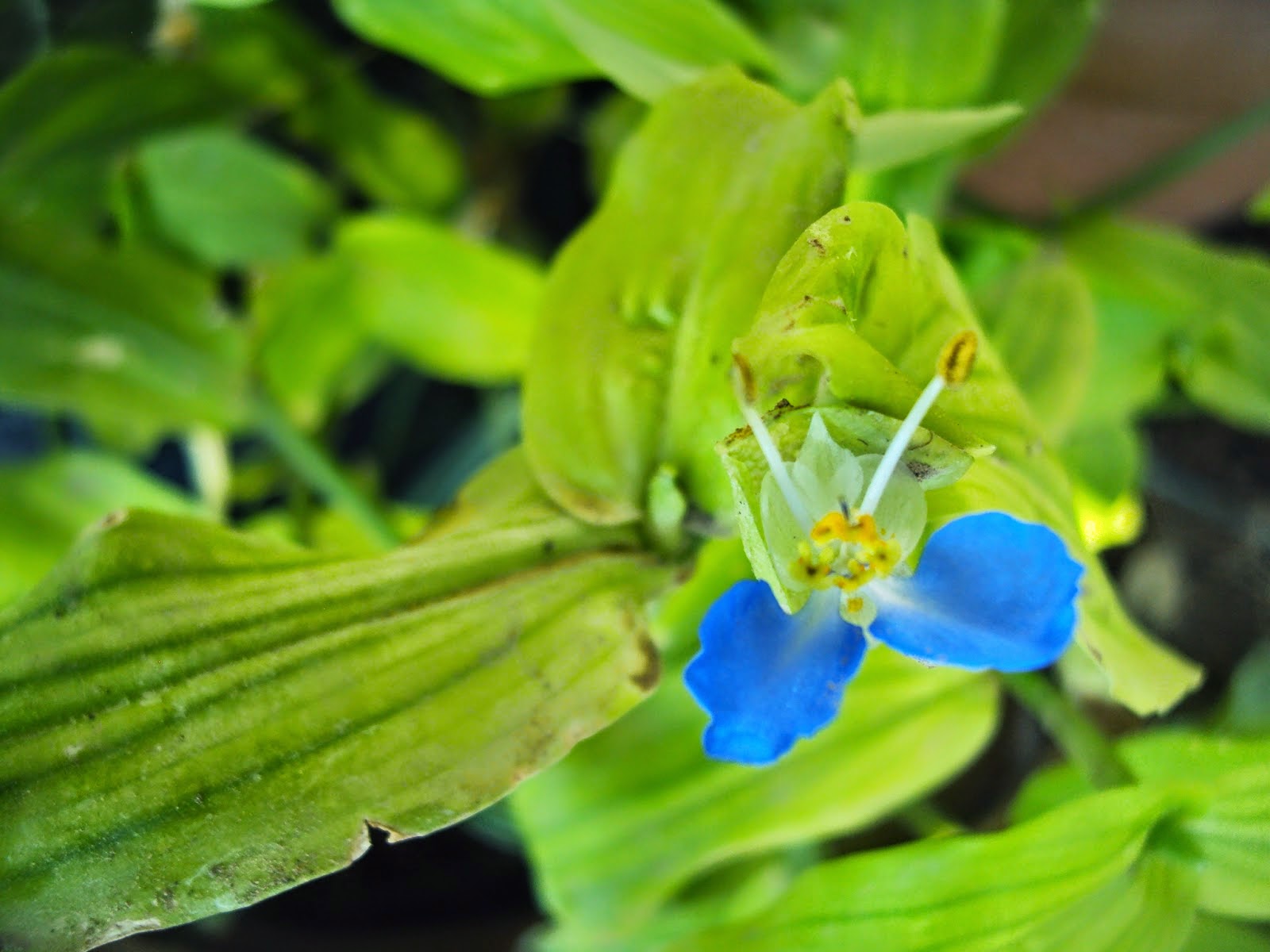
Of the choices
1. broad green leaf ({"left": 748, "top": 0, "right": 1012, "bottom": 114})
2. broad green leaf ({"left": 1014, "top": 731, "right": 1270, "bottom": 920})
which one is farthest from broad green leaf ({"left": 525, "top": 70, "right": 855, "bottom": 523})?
broad green leaf ({"left": 1014, "top": 731, "right": 1270, "bottom": 920})

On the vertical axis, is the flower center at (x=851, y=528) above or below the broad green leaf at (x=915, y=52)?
below

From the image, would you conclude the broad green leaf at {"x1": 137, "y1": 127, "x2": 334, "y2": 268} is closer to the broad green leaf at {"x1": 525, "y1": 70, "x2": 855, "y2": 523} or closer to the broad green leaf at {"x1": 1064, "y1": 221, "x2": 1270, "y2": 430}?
the broad green leaf at {"x1": 525, "y1": 70, "x2": 855, "y2": 523}

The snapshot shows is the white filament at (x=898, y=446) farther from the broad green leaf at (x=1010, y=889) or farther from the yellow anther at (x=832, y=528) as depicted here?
the broad green leaf at (x=1010, y=889)

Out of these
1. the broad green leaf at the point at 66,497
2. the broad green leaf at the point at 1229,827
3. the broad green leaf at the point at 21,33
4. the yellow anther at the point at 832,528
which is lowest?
the broad green leaf at the point at 66,497

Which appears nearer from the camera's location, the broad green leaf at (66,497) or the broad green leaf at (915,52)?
the broad green leaf at (915,52)

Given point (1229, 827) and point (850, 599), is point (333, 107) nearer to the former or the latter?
point (850, 599)

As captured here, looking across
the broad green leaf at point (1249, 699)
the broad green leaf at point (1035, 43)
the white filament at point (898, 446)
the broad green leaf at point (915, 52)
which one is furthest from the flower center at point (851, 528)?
the broad green leaf at point (1249, 699)

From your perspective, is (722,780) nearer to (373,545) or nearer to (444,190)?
(373,545)
